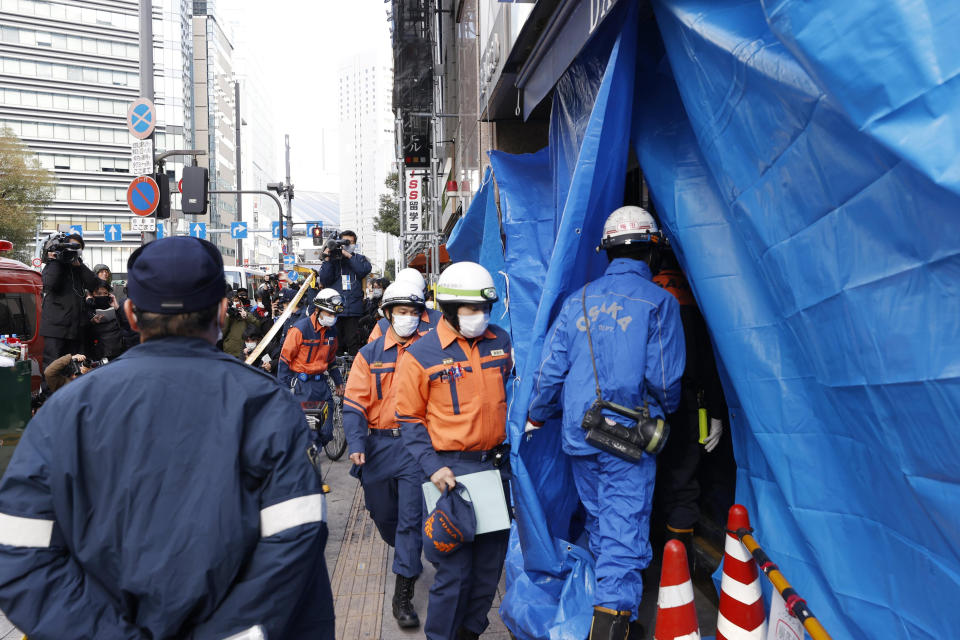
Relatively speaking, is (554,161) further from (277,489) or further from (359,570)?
(277,489)

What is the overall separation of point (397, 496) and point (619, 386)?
1.95 metres

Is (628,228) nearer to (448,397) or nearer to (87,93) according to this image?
(448,397)

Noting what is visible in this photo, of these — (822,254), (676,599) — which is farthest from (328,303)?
(822,254)

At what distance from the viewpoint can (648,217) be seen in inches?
133

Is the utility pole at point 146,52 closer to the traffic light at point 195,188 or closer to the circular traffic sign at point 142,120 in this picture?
the circular traffic sign at point 142,120

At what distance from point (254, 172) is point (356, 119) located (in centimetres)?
6552

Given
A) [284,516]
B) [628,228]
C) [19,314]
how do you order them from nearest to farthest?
[284,516], [628,228], [19,314]

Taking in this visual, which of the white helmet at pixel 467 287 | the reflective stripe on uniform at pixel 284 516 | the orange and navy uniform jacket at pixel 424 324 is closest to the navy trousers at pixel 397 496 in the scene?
the orange and navy uniform jacket at pixel 424 324

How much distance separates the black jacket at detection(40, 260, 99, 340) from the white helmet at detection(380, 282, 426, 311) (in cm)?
574

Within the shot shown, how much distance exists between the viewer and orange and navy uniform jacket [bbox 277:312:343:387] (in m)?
6.70

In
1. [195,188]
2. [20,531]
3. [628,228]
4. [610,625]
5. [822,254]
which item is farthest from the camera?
[195,188]

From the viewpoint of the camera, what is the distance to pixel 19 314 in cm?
988

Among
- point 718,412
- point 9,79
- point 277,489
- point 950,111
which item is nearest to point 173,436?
point 277,489

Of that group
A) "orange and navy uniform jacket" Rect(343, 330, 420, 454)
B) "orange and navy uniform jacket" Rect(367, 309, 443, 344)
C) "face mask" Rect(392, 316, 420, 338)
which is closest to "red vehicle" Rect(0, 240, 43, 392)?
"orange and navy uniform jacket" Rect(367, 309, 443, 344)
